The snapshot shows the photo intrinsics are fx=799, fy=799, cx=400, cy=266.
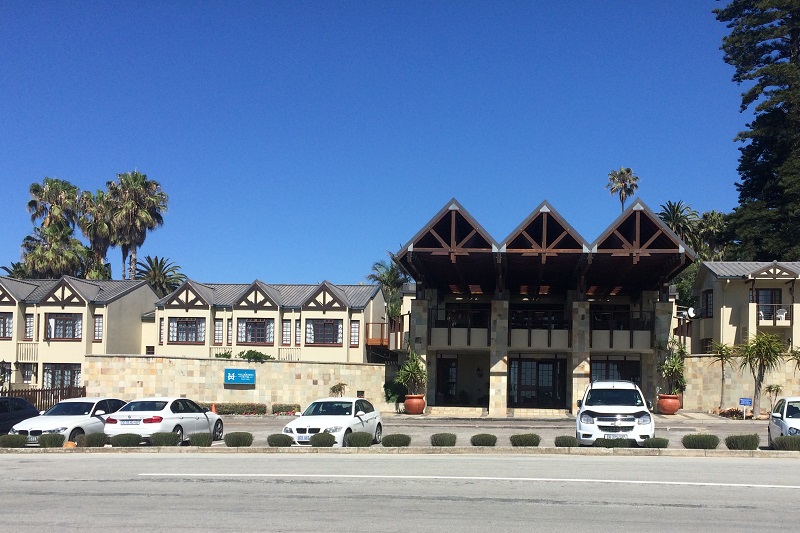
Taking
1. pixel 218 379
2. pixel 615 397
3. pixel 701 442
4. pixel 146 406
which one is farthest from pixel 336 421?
pixel 218 379

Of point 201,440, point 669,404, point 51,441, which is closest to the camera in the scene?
point 201,440

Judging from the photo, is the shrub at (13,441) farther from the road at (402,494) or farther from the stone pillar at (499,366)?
the stone pillar at (499,366)

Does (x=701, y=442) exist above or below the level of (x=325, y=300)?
below

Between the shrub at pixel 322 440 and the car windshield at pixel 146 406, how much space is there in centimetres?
471

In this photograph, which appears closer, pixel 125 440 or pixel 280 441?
pixel 280 441

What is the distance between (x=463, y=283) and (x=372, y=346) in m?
10.5

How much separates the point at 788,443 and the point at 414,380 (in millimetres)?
20141

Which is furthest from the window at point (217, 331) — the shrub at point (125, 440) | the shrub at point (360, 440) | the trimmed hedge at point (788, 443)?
the trimmed hedge at point (788, 443)

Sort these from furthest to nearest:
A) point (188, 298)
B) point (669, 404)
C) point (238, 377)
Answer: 1. point (188, 298)
2. point (238, 377)
3. point (669, 404)

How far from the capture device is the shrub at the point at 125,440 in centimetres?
2034

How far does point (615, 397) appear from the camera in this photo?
68.2ft

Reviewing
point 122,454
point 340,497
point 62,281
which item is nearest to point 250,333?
point 62,281

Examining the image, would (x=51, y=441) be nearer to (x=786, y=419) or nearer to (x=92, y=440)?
(x=92, y=440)

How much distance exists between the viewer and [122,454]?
1973 cm
